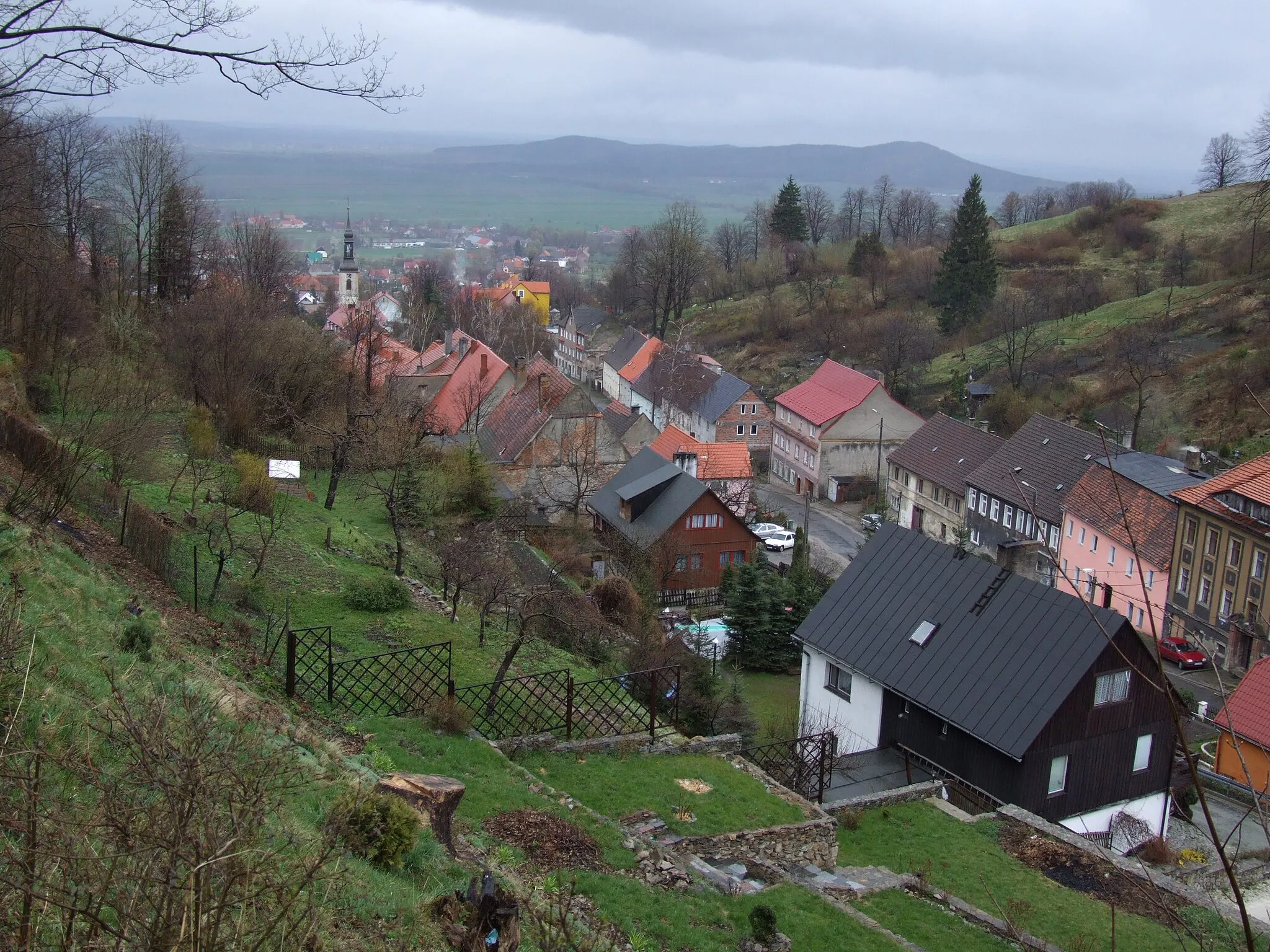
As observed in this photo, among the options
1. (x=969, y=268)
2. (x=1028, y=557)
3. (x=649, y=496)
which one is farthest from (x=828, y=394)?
(x=969, y=268)

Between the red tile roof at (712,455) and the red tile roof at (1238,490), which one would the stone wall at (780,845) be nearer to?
the red tile roof at (1238,490)

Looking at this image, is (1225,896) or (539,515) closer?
(1225,896)

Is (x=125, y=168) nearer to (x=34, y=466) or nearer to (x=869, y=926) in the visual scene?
(x=34, y=466)

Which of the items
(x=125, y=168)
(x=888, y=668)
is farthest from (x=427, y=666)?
(x=125, y=168)

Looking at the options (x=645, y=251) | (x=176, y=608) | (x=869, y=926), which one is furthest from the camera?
(x=645, y=251)

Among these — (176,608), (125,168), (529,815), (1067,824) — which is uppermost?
(125,168)

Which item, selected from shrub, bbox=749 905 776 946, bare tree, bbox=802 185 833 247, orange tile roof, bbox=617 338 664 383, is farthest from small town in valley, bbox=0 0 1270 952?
bare tree, bbox=802 185 833 247

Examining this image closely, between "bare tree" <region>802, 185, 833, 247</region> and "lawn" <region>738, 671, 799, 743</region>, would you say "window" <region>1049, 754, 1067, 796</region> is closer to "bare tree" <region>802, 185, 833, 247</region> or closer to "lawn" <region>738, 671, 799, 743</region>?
"lawn" <region>738, 671, 799, 743</region>
